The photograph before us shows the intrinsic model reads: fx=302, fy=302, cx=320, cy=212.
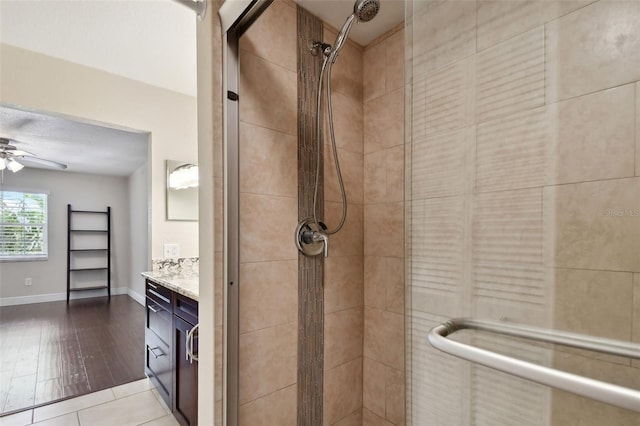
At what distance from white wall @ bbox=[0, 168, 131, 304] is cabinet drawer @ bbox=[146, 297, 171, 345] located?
4.53 m

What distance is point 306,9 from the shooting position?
1.53m

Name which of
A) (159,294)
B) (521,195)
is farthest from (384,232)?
(159,294)

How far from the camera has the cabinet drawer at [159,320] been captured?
1.98m

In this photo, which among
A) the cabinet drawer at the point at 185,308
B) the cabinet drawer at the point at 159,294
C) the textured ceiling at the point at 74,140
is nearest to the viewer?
the cabinet drawer at the point at 185,308

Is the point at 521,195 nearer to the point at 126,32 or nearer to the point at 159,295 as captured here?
the point at 159,295

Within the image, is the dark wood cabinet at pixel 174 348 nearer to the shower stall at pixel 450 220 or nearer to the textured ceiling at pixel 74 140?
the shower stall at pixel 450 220

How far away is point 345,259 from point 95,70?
8.24 ft

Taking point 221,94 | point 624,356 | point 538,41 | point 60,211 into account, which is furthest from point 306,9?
point 60,211

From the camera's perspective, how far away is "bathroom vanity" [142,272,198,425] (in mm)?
1620

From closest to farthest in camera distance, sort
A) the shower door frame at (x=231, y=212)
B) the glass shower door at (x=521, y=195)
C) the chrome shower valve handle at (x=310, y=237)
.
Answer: the glass shower door at (x=521, y=195), the shower door frame at (x=231, y=212), the chrome shower valve handle at (x=310, y=237)

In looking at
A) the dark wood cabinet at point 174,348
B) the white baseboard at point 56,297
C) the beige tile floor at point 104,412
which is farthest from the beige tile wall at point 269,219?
the white baseboard at point 56,297

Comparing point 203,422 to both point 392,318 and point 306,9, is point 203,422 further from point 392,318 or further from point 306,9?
point 306,9

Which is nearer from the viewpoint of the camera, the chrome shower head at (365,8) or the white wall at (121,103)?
the chrome shower head at (365,8)

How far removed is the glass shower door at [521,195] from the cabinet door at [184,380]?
1223 mm
